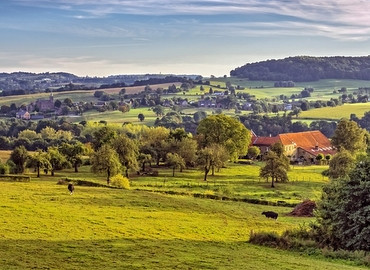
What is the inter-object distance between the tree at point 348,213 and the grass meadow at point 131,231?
296 centimetres

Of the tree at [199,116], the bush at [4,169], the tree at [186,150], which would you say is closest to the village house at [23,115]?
the tree at [199,116]

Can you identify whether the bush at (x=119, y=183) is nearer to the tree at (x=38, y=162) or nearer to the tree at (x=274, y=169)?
the tree at (x=38, y=162)

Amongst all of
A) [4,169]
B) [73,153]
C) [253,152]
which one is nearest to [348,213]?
[4,169]

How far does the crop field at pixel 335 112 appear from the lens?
17000 cm

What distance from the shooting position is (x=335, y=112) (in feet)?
582

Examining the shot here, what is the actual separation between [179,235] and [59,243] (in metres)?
7.72

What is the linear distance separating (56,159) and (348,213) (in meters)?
50.9

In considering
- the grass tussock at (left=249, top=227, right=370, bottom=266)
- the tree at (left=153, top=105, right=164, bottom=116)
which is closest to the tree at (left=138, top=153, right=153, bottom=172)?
the grass tussock at (left=249, top=227, right=370, bottom=266)

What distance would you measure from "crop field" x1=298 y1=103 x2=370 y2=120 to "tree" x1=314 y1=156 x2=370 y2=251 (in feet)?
462

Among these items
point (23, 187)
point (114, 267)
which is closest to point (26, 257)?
point (114, 267)

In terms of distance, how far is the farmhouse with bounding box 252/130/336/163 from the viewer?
115062mm

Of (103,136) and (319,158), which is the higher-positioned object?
(103,136)

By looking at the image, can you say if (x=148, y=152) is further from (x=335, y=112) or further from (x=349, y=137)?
(x=335, y=112)

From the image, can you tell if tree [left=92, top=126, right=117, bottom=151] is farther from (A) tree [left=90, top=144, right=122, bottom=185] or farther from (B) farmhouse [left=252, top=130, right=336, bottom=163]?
(B) farmhouse [left=252, top=130, right=336, bottom=163]
